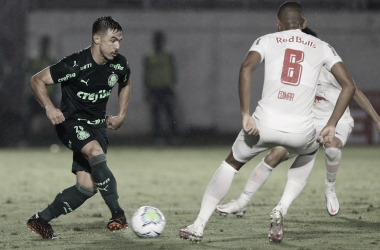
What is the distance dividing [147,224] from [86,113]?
1032mm

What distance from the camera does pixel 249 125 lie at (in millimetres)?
4086

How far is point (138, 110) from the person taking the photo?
47.5 feet

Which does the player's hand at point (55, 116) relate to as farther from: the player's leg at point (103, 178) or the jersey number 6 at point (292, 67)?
the jersey number 6 at point (292, 67)

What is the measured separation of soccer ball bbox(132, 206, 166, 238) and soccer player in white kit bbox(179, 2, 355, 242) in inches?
10.5

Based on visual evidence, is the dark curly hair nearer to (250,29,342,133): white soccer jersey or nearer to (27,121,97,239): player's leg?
Result: (27,121,97,239): player's leg

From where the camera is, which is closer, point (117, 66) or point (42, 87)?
point (42, 87)

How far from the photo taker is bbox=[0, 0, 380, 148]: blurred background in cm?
1413

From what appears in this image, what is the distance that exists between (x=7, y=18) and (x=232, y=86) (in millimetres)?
5595

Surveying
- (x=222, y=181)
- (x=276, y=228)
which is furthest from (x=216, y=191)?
(x=276, y=228)

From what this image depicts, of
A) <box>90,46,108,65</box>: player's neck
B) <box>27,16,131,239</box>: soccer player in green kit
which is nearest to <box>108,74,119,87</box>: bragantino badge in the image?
<box>27,16,131,239</box>: soccer player in green kit

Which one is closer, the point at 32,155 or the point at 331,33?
the point at 32,155

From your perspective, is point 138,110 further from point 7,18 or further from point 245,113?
point 245,113

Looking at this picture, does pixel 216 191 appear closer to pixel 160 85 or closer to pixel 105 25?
pixel 105 25

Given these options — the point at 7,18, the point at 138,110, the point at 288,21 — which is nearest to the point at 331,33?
the point at 138,110
